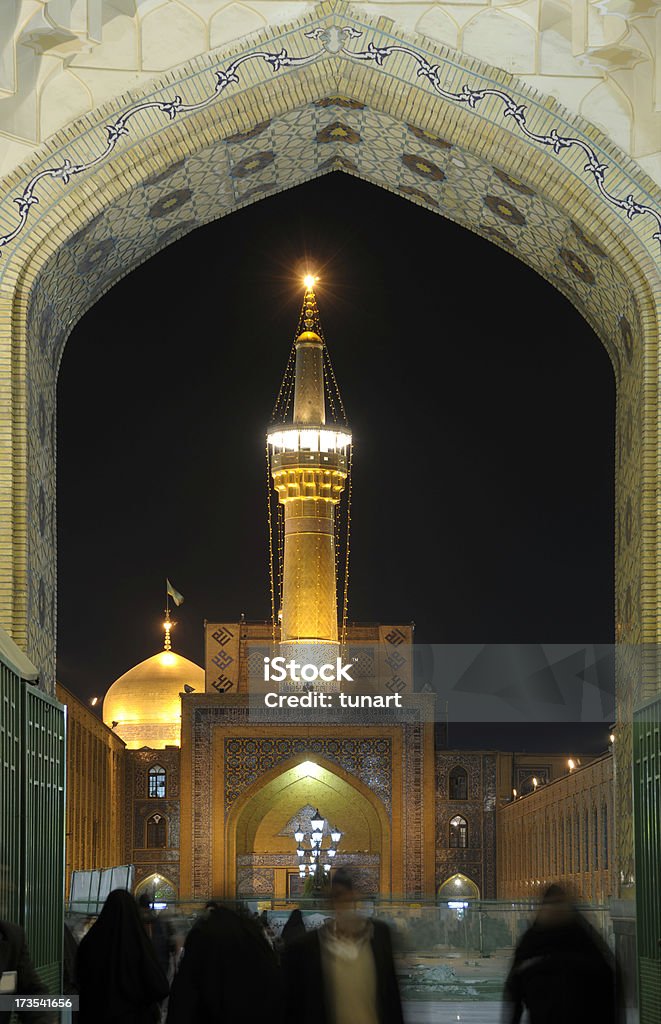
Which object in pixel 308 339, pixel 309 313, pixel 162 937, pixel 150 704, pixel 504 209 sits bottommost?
pixel 162 937

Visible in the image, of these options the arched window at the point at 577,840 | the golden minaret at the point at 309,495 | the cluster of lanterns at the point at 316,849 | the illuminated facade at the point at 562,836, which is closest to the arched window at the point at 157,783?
the golden minaret at the point at 309,495

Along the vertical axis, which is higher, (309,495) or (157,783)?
(309,495)

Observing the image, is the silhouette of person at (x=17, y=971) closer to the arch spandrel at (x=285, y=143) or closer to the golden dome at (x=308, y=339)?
the arch spandrel at (x=285, y=143)

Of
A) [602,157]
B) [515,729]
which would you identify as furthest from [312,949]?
[515,729]

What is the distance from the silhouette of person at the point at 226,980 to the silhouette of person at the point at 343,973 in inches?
3.5

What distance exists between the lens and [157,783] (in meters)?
28.4

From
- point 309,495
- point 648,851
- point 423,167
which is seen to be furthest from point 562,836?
point 648,851

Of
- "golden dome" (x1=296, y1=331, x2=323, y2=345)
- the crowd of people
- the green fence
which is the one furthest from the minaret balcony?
the crowd of people

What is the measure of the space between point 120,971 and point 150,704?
2548 cm

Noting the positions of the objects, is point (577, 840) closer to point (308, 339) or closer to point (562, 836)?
point (562, 836)

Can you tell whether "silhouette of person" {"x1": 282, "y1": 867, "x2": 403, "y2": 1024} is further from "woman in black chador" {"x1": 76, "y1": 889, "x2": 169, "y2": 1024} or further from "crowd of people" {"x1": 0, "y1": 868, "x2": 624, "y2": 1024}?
"woman in black chador" {"x1": 76, "y1": 889, "x2": 169, "y2": 1024}

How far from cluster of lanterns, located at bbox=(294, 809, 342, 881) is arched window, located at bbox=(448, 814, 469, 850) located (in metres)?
4.33

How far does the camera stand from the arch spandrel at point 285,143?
7.41 metres

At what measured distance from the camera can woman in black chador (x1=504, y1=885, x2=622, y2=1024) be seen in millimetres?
4070
